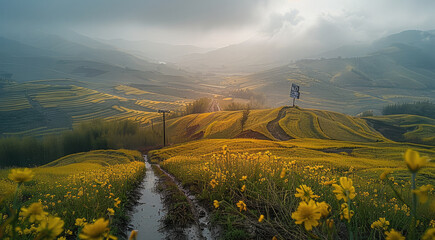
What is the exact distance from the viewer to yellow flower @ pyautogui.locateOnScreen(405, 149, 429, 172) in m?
1.76

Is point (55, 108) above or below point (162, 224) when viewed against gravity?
below

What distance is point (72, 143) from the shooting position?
53.7 meters

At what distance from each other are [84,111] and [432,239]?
162649 mm

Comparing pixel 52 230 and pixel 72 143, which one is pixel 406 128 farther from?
pixel 72 143

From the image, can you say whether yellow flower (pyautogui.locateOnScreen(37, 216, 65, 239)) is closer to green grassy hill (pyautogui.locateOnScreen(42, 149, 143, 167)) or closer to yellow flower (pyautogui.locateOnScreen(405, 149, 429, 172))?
yellow flower (pyautogui.locateOnScreen(405, 149, 429, 172))

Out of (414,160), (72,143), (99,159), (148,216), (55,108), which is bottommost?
(55,108)

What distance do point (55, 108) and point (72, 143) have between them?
103991 millimetres

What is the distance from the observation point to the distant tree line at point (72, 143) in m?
47.3

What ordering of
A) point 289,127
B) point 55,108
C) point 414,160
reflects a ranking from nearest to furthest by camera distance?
point 414,160 → point 289,127 → point 55,108

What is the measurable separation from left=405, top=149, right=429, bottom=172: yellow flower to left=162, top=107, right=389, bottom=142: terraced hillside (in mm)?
36047

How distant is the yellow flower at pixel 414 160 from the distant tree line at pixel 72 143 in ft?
188

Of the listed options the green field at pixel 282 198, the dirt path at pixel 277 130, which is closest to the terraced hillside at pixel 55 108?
the dirt path at pixel 277 130

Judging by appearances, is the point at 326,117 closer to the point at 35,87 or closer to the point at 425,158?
the point at 425,158

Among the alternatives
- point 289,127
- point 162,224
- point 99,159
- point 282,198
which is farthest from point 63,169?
point 289,127
